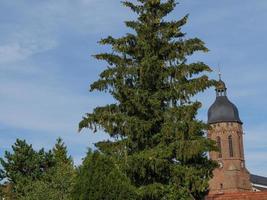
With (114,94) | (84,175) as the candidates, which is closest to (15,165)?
(114,94)

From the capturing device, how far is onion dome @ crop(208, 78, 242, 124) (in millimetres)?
103375

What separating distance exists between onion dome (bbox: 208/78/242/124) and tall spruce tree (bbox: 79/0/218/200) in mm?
79752

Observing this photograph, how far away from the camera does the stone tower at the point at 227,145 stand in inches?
4031

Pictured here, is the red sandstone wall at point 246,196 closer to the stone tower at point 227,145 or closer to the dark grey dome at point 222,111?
the stone tower at point 227,145

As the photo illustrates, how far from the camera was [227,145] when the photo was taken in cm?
10538

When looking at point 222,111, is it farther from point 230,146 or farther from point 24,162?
point 24,162

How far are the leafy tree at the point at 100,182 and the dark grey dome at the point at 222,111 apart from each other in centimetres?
8564

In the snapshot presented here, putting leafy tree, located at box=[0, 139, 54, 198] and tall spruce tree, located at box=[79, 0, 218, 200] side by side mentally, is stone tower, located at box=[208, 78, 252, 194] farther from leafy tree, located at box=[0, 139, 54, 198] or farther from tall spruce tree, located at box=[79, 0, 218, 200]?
tall spruce tree, located at box=[79, 0, 218, 200]

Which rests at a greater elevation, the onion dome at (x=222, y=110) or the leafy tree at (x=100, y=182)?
the onion dome at (x=222, y=110)

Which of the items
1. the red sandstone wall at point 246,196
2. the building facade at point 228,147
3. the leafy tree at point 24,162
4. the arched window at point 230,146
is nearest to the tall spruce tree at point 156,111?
the red sandstone wall at point 246,196

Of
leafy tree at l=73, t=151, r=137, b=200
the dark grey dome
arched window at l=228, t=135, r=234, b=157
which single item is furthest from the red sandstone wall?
arched window at l=228, t=135, r=234, b=157

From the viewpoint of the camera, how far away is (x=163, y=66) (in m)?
24.0

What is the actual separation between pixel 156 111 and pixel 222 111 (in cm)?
8191

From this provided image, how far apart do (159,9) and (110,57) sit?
286 centimetres
